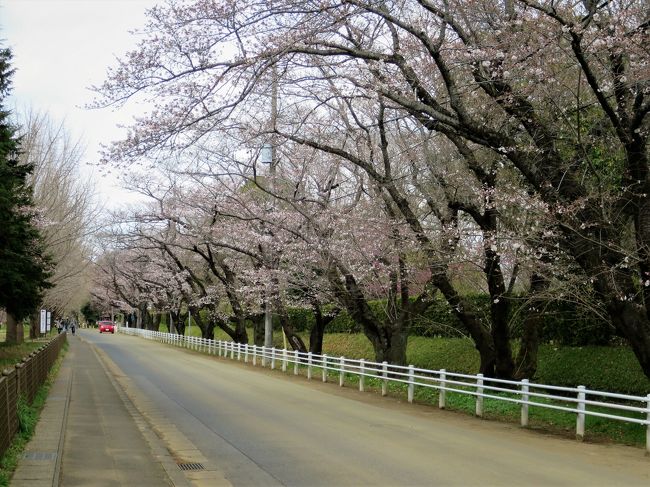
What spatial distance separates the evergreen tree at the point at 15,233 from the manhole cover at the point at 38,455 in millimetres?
11888

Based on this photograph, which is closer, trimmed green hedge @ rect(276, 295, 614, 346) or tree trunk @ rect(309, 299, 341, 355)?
trimmed green hedge @ rect(276, 295, 614, 346)

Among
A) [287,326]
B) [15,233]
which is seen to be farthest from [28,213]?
[287,326]

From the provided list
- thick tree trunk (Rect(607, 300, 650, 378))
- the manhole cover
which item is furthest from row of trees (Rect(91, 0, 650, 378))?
the manhole cover

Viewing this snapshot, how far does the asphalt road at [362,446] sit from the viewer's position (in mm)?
8047

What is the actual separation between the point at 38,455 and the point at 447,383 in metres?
13.2

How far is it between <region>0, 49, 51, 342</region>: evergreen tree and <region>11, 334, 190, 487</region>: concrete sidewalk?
751cm

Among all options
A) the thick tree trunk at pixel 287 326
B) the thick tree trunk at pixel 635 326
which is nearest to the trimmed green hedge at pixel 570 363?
the thick tree trunk at pixel 287 326

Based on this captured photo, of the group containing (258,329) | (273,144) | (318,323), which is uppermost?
(273,144)

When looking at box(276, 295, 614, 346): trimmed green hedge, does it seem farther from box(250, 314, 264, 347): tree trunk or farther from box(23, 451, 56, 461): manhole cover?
box(23, 451, 56, 461): manhole cover

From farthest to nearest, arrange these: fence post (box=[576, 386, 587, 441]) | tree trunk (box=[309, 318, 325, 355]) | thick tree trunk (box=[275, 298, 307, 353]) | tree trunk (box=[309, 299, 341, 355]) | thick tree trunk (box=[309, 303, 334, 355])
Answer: tree trunk (box=[309, 318, 325, 355]) < thick tree trunk (box=[309, 303, 334, 355]) < tree trunk (box=[309, 299, 341, 355]) < thick tree trunk (box=[275, 298, 307, 353]) < fence post (box=[576, 386, 587, 441])

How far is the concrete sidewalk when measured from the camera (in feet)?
24.4

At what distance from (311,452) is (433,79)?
890cm

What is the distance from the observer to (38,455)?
329 inches

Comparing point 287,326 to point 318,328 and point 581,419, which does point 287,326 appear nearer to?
point 318,328
